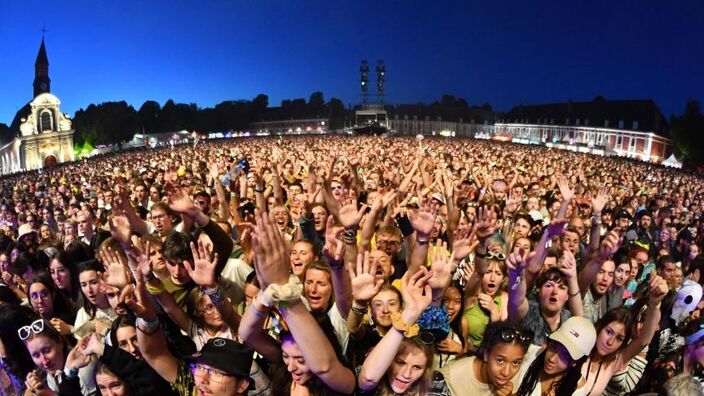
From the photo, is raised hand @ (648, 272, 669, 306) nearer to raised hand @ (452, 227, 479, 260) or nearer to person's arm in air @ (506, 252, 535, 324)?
person's arm in air @ (506, 252, 535, 324)

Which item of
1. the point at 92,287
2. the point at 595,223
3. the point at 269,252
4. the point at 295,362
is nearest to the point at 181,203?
the point at 92,287

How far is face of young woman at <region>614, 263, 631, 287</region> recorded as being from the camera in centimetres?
508

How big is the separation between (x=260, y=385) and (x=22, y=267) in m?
3.65

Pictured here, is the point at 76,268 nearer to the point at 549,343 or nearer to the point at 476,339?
the point at 476,339

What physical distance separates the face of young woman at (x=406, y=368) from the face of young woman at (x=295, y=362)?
0.47 m

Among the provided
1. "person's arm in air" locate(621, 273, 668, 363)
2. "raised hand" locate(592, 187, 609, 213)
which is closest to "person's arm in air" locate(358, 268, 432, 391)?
"person's arm in air" locate(621, 273, 668, 363)

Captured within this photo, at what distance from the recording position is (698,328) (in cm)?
348

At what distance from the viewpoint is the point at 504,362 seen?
119 inches

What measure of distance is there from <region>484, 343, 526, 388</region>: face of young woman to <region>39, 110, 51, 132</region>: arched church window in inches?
3379

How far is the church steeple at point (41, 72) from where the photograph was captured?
3959 inches

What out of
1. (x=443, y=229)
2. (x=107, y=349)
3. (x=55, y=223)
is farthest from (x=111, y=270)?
(x=55, y=223)

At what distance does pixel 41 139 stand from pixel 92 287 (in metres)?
82.3

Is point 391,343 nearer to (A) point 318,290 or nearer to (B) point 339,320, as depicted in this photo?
(B) point 339,320

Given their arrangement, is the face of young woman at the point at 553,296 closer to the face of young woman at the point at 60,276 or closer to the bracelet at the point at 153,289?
the bracelet at the point at 153,289
